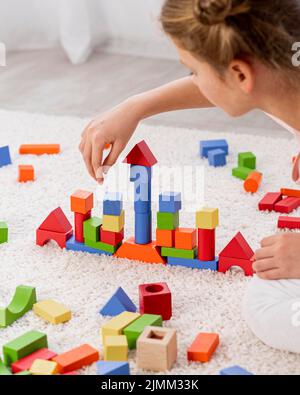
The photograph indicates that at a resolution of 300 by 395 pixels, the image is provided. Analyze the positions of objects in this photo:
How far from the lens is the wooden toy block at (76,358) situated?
3.55ft

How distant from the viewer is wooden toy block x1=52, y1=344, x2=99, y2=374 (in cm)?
108

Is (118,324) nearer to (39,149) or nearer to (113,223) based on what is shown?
(113,223)

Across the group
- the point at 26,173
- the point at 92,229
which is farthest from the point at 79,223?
the point at 26,173

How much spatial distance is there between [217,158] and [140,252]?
49 cm

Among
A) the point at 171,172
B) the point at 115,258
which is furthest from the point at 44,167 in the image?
the point at 115,258

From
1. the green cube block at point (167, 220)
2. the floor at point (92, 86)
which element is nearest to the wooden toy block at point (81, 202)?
the green cube block at point (167, 220)

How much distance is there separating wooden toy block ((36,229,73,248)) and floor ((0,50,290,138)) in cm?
76

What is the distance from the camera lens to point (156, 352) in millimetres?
1072

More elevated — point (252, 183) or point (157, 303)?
point (252, 183)

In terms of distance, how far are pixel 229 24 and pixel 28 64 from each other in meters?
1.79

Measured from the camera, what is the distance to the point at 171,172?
5.93 ft

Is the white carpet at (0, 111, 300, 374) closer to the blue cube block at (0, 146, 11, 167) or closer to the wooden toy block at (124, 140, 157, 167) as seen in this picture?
the blue cube block at (0, 146, 11, 167)
